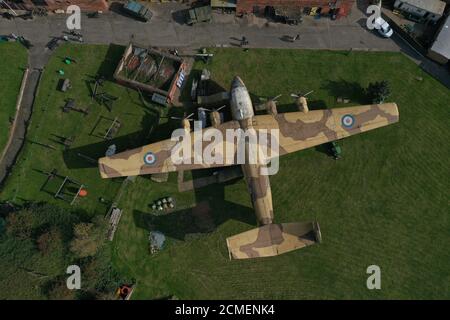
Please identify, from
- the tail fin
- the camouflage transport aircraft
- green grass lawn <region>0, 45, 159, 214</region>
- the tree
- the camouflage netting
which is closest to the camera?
the tail fin

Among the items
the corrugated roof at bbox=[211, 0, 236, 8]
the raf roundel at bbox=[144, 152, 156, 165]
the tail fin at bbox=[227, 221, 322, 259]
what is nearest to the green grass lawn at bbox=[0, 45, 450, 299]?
the raf roundel at bbox=[144, 152, 156, 165]

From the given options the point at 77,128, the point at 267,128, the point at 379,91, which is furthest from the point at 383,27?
the point at 77,128

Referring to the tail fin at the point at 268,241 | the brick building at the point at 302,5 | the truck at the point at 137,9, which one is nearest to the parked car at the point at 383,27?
the brick building at the point at 302,5

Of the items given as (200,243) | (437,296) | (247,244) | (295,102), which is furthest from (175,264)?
(437,296)

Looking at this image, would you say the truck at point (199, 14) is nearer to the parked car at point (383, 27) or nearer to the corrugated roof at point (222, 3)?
the corrugated roof at point (222, 3)

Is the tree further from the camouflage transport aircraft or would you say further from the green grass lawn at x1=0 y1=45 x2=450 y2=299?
the camouflage transport aircraft

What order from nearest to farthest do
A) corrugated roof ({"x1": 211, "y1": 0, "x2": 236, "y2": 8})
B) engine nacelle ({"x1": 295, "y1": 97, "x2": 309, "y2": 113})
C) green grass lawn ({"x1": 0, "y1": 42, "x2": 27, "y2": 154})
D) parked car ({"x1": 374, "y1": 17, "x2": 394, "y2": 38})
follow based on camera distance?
1. engine nacelle ({"x1": 295, "y1": 97, "x2": 309, "y2": 113})
2. green grass lawn ({"x1": 0, "y1": 42, "x2": 27, "y2": 154})
3. corrugated roof ({"x1": 211, "y1": 0, "x2": 236, "y2": 8})
4. parked car ({"x1": 374, "y1": 17, "x2": 394, "y2": 38})
